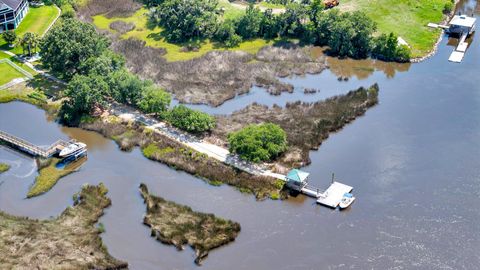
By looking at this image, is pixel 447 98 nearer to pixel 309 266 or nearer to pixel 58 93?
pixel 309 266

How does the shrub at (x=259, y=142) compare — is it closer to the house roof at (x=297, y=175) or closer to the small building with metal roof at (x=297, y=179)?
the house roof at (x=297, y=175)

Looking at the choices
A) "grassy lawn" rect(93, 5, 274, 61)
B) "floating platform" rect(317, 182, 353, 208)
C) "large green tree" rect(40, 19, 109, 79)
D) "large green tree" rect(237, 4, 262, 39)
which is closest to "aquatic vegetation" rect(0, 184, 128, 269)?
"floating platform" rect(317, 182, 353, 208)

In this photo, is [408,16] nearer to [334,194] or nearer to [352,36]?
[352,36]

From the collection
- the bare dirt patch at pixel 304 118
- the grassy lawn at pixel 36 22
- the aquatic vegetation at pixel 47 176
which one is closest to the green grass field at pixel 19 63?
the grassy lawn at pixel 36 22

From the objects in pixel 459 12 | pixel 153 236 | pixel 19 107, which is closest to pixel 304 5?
pixel 459 12

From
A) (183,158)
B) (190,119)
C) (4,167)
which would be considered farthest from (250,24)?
(4,167)
